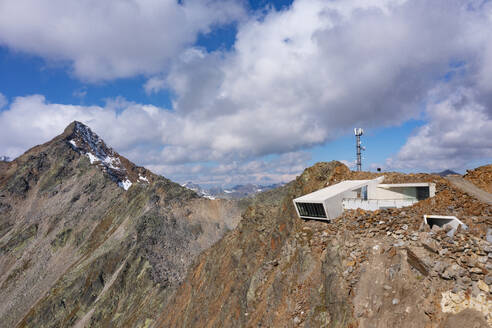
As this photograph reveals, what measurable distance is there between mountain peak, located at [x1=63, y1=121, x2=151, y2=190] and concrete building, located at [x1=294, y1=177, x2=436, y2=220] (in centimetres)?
15776

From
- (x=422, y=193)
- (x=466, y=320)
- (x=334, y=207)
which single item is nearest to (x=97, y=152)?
(x=334, y=207)

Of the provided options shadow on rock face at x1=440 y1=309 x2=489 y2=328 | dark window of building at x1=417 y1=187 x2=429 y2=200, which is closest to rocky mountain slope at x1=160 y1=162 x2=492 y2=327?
shadow on rock face at x1=440 y1=309 x2=489 y2=328

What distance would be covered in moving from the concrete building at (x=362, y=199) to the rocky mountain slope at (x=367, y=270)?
96 cm

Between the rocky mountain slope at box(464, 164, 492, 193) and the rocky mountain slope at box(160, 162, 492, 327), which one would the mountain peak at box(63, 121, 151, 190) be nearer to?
the rocky mountain slope at box(160, 162, 492, 327)

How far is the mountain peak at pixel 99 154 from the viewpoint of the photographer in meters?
173

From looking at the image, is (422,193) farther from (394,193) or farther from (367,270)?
(367,270)

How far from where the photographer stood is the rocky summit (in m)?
17.8

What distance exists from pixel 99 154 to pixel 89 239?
93926 millimetres

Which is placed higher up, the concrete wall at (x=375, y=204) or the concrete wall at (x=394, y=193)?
the concrete wall at (x=394, y=193)

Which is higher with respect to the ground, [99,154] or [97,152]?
[97,152]

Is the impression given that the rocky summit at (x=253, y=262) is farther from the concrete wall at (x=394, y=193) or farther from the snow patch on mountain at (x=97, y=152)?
the snow patch on mountain at (x=97, y=152)

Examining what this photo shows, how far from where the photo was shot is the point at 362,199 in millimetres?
29328

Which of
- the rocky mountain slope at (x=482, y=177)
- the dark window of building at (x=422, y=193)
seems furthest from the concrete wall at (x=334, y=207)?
the rocky mountain slope at (x=482, y=177)

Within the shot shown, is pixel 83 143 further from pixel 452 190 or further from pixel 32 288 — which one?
pixel 452 190
